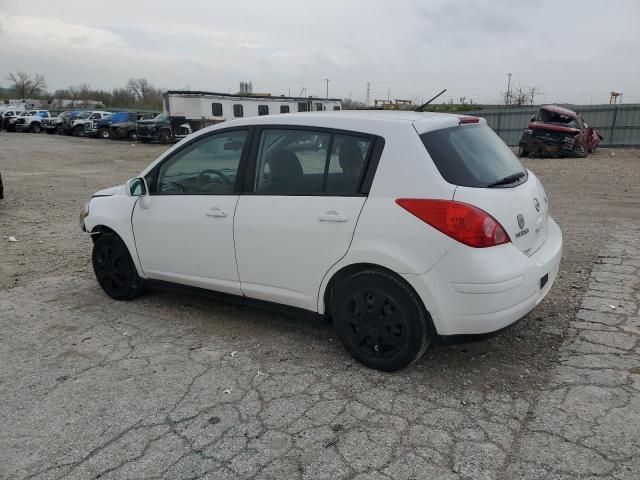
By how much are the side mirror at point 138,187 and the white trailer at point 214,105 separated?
2226cm

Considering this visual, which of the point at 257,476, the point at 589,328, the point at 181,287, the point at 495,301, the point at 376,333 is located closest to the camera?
→ the point at 257,476

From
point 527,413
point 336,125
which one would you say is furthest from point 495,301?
point 336,125

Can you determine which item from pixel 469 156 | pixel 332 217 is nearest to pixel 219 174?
pixel 332 217

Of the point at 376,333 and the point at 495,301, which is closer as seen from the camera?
Result: the point at 495,301

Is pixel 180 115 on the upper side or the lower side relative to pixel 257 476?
upper

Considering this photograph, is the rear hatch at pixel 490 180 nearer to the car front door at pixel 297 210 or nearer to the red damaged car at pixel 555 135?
the car front door at pixel 297 210

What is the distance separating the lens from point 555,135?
18406 millimetres

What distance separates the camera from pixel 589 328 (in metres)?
4.03

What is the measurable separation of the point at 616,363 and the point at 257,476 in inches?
97.7

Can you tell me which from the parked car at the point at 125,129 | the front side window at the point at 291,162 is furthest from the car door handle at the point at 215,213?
the parked car at the point at 125,129

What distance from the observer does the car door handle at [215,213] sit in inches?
153

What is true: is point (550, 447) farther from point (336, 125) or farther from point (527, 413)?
point (336, 125)

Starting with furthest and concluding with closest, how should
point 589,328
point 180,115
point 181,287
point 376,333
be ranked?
point 180,115
point 181,287
point 589,328
point 376,333

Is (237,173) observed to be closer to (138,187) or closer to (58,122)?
(138,187)
